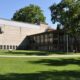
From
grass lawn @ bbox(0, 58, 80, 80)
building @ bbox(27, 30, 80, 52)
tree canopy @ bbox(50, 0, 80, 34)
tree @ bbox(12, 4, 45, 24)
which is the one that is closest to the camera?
grass lawn @ bbox(0, 58, 80, 80)

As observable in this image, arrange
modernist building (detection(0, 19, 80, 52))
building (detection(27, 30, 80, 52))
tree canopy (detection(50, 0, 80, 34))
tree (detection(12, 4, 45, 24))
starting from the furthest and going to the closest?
tree (detection(12, 4, 45, 24))
modernist building (detection(0, 19, 80, 52))
building (detection(27, 30, 80, 52))
tree canopy (detection(50, 0, 80, 34))

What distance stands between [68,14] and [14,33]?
30.6 m

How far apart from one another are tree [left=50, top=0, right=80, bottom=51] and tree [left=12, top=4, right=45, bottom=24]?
1930 inches

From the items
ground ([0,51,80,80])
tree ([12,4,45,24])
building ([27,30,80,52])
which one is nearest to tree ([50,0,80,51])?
building ([27,30,80,52])

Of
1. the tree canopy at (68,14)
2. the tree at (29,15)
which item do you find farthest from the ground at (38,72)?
the tree at (29,15)

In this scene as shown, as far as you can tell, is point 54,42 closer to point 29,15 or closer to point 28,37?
point 28,37

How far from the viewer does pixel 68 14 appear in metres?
52.2

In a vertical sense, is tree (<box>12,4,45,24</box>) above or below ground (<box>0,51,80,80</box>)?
above

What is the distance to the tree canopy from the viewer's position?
51397 millimetres

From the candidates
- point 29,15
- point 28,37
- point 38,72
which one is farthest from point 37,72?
point 29,15

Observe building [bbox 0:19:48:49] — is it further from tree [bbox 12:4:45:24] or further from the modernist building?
tree [bbox 12:4:45:24]

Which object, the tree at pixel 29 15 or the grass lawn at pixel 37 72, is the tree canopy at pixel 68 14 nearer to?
the grass lawn at pixel 37 72

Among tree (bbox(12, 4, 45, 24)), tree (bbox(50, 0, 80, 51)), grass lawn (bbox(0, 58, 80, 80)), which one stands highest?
tree (bbox(12, 4, 45, 24))

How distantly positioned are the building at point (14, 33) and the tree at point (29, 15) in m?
18.3
